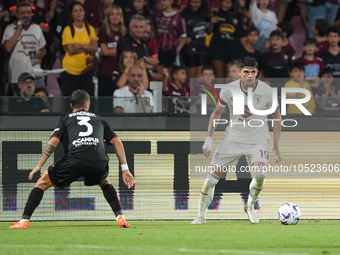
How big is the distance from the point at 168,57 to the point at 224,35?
3.96 feet

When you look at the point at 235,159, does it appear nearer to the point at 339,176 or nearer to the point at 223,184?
the point at 223,184

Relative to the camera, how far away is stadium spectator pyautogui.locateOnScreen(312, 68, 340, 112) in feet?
30.4

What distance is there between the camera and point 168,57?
39.7 ft

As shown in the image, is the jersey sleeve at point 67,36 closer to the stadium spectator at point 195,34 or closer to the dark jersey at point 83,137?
the stadium spectator at point 195,34

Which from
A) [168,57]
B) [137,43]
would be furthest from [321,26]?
[137,43]

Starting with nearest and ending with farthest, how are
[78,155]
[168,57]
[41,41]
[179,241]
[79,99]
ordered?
[179,241] < [78,155] < [79,99] < [41,41] < [168,57]

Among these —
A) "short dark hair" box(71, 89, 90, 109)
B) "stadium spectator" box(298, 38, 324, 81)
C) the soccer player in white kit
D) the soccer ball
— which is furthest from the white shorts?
"stadium spectator" box(298, 38, 324, 81)

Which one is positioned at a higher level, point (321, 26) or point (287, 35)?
point (321, 26)

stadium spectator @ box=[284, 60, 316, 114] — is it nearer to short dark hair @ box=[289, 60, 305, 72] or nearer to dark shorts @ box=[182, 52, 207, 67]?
short dark hair @ box=[289, 60, 305, 72]

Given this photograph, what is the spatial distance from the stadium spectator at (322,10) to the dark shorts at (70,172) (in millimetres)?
7854

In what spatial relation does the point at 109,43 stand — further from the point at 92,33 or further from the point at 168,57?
the point at 168,57

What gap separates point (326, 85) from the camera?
35.3 feet

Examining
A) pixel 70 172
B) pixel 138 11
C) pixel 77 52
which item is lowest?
pixel 70 172

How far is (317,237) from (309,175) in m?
3.07
